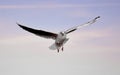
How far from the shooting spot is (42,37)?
3950 cm

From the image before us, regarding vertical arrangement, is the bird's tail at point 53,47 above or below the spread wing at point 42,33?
below

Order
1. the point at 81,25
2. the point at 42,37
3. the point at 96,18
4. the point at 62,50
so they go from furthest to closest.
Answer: the point at 96,18 → the point at 81,25 → the point at 42,37 → the point at 62,50

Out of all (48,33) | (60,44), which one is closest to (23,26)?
(48,33)

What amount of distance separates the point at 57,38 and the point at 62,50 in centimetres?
214

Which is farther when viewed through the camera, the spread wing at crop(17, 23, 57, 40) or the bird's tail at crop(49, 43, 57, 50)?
the bird's tail at crop(49, 43, 57, 50)

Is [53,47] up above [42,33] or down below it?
below

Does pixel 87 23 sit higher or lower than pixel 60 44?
higher

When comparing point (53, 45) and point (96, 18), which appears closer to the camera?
point (53, 45)

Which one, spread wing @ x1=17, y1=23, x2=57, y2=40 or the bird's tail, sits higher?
spread wing @ x1=17, y1=23, x2=57, y2=40

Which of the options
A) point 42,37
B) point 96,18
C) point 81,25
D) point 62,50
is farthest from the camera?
point 96,18

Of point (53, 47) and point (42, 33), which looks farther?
point (53, 47)

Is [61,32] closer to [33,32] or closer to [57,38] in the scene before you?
[57,38]

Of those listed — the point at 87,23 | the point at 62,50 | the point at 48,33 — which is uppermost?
the point at 87,23

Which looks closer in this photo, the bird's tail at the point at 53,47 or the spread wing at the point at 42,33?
the spread wing at the point at 42,33
